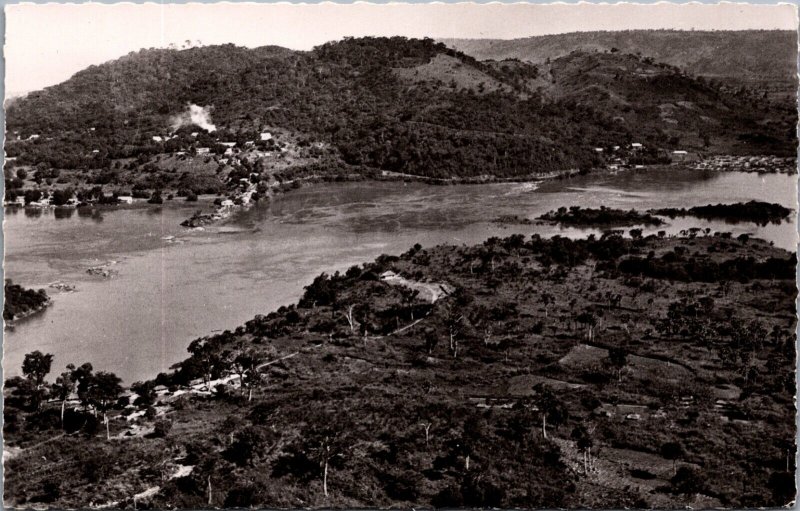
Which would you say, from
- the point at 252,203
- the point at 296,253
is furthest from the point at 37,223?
the point at 252,203

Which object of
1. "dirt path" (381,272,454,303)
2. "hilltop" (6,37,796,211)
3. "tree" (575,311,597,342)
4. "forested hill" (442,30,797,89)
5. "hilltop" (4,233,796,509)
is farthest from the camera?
"hilltop" (6,37,796,211)

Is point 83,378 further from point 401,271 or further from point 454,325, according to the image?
point 401,271

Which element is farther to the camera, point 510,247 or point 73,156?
point 73,156

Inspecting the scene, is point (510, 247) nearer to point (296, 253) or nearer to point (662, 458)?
point (296, 253)

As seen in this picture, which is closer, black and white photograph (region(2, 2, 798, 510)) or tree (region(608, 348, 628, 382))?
black and white photograph (region(2, 2, 798, 510))

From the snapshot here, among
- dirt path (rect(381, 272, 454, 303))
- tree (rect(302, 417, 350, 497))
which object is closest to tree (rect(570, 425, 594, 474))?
tree (rect(302, 417, 350, 497))

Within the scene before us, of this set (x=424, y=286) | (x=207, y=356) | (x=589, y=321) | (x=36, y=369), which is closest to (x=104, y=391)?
(x=36, y=369)

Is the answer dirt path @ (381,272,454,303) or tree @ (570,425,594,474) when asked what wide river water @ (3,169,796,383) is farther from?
tree @ (570,425,594,474)
